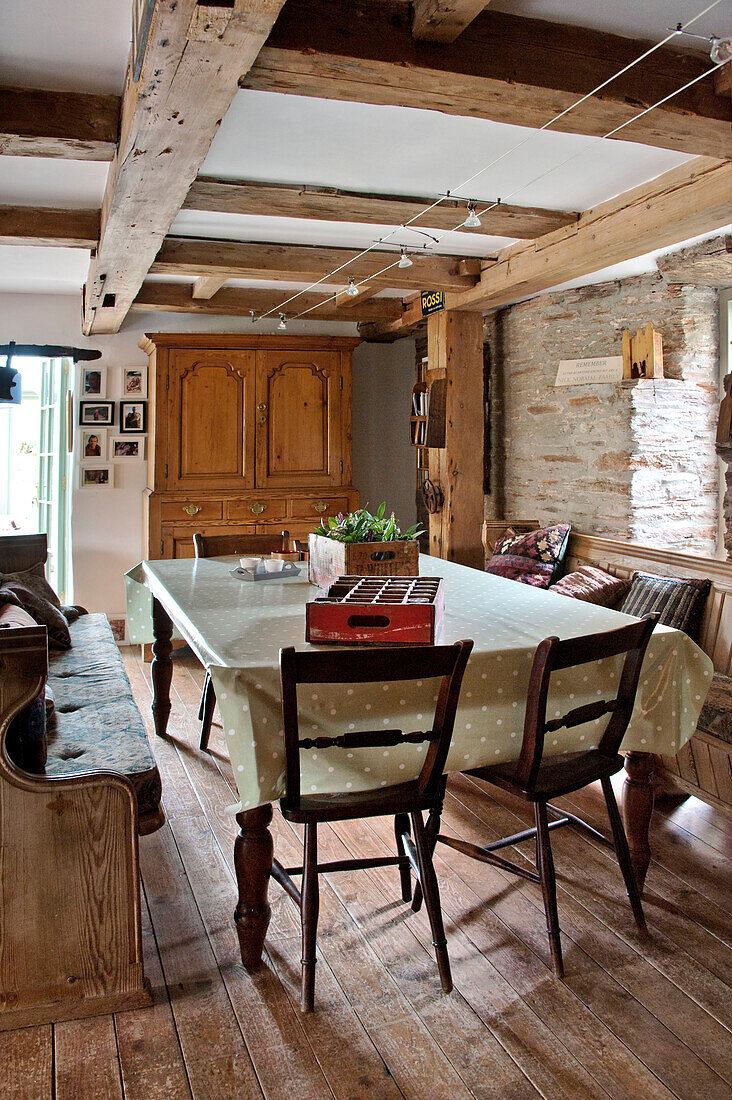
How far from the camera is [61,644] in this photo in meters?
4.04

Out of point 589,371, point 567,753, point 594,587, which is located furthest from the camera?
point 589,371

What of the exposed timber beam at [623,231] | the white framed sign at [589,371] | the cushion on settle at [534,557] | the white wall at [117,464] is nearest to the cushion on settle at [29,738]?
the exposed timber beam at [623,231]

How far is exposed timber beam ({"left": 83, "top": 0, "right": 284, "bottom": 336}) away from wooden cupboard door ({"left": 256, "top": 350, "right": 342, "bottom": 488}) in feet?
8.01

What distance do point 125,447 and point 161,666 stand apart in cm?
270

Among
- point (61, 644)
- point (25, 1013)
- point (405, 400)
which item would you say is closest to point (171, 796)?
point (61, 644)

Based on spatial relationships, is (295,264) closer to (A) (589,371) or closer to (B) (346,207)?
(B) (346,207)

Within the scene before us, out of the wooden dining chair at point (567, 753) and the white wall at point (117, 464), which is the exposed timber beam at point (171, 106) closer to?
the wooden dining chair at point (567, 753)

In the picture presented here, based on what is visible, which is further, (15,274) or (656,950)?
(15,274)

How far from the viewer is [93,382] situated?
20.8ft

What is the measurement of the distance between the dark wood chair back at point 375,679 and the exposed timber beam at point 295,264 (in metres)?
3.15

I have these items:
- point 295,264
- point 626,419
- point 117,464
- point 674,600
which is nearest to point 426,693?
point 674,600

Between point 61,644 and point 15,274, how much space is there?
2810mm

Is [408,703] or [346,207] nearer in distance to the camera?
[408,703]

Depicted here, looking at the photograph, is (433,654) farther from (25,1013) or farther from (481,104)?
(481,104)
